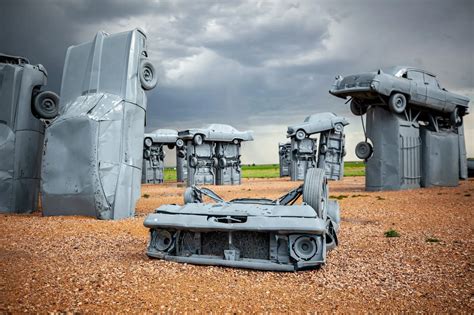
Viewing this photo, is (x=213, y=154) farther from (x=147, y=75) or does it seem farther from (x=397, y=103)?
(x=147, y=75)

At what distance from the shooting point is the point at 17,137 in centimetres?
1199

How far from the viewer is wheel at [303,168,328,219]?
5715 mm

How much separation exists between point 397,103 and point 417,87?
1.35 m

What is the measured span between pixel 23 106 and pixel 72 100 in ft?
6.75

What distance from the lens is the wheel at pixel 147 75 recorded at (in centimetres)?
1101

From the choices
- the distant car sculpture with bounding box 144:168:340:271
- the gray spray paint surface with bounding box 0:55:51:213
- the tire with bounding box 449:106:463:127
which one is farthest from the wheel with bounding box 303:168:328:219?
the tire with bounding box 449:106:463:127

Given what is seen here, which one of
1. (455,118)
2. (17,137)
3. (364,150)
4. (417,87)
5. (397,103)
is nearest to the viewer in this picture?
(17,137)

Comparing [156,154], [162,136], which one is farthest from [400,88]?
[156,154]

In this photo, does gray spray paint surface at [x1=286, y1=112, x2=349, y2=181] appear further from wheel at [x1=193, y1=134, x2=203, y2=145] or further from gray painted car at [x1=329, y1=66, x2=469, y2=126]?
gray painted car at [x1=329, y1=66, x2=469, y2=126]

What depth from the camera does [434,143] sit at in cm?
1747

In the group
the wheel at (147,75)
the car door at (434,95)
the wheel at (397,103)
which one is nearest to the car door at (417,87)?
the car door at (434,95)

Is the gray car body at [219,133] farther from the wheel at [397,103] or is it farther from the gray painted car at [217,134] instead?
the wheel at [397,103]

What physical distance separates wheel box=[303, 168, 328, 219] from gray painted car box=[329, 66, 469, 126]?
1033cm

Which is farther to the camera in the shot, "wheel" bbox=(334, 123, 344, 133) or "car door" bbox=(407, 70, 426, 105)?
"wheel" bbox=(334, 123, 344, 133)
